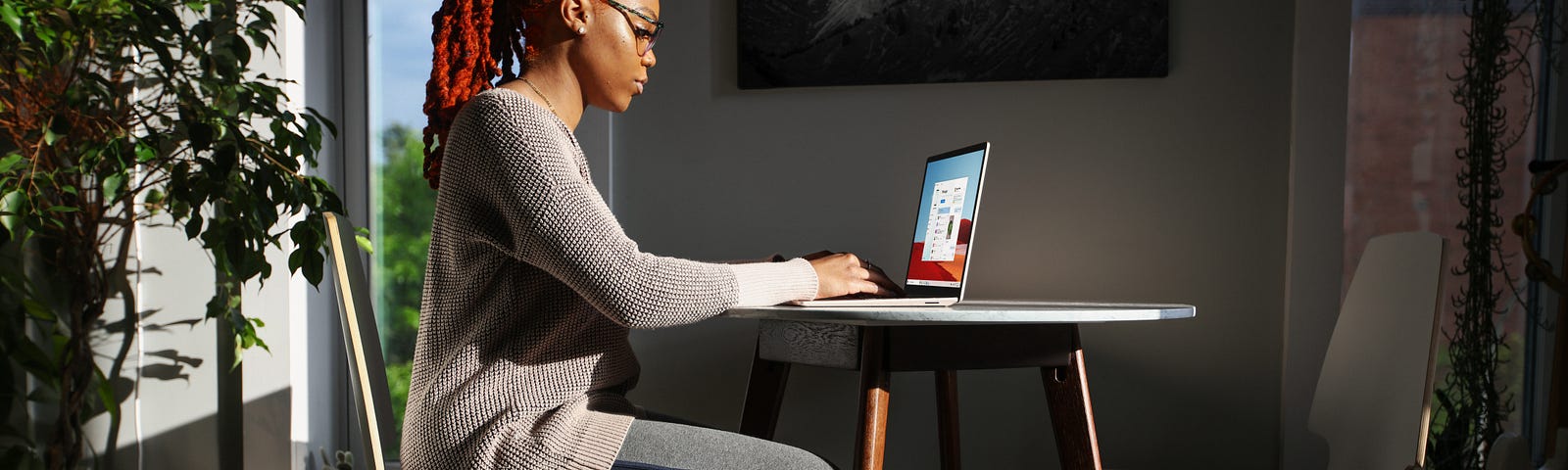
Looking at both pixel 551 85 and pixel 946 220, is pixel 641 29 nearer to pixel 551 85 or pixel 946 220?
pixel 551 85

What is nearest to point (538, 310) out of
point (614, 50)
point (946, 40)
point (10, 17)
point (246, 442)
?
point (614, 50)

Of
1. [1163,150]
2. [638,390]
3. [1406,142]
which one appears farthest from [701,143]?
[1406,142]

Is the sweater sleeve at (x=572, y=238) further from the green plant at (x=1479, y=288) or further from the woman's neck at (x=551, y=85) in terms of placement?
the green plant at (x=1479, y=288)

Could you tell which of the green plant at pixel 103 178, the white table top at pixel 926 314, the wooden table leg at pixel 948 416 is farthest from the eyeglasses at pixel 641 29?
the wooden table leg at pixel 948 416

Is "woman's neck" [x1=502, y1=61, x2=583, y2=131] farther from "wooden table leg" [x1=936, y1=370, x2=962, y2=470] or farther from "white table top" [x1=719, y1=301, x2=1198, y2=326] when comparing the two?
"wooden table leg" [x1=936, y1=370, x2=962, y2=470]

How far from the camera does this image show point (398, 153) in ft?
8.60

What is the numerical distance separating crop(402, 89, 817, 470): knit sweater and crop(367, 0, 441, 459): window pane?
1.57m

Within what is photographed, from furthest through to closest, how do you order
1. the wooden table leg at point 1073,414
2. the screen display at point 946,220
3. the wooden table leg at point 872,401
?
the screen display at point 946,220 < the wooden table leg at point 1073,414 < the wooden table leg at point 872,401

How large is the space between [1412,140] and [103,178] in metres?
2.76

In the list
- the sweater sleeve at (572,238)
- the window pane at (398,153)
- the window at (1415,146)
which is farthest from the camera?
the window pane at (398,153)

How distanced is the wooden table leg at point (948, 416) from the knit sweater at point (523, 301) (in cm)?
105

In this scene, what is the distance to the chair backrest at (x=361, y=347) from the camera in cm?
108

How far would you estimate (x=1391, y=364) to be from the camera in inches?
61.7

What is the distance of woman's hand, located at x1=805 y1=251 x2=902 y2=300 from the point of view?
4.62 feet
